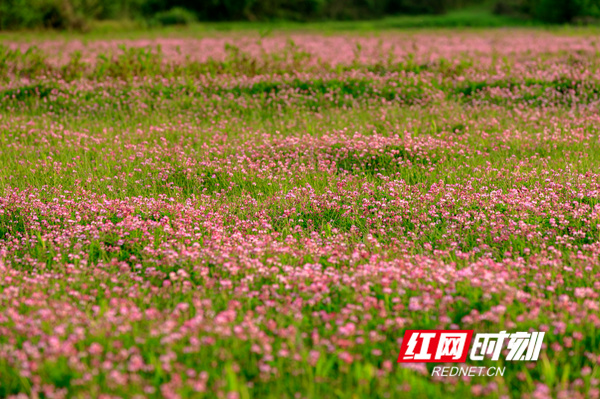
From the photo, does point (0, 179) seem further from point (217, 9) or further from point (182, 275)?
point (217, 9)

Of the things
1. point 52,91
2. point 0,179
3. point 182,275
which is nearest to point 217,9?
point 52,91

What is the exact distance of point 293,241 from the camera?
17.7 feet

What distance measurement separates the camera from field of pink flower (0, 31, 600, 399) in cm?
343

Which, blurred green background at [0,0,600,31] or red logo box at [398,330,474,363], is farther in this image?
blurred green background at [0,0,600,31]

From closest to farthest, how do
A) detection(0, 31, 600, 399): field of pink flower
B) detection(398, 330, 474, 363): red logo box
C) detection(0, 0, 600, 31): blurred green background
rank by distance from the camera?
detection(0, 31, 600, 399): field of pink flower
detection(398, 330, 474, 363): red logo box
detection(0, 0, 600, 31): blurred green background

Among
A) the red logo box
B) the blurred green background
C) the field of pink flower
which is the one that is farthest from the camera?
the blurred green background

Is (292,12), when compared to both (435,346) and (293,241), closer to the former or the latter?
(293,241)

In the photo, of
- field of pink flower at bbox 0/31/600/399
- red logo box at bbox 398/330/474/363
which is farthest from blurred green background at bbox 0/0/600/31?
red logo box at bbox 398/330/474/363

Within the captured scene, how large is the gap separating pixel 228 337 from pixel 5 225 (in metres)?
3.80

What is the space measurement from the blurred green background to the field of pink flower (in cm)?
3234

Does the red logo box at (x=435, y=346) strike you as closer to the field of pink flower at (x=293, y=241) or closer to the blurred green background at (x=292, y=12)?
the field of pink flower at (x=293, y=241)

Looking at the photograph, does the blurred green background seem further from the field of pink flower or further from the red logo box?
the red logo box

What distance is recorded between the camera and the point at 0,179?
24.7 feet

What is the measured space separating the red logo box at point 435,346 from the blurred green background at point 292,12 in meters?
40.0
